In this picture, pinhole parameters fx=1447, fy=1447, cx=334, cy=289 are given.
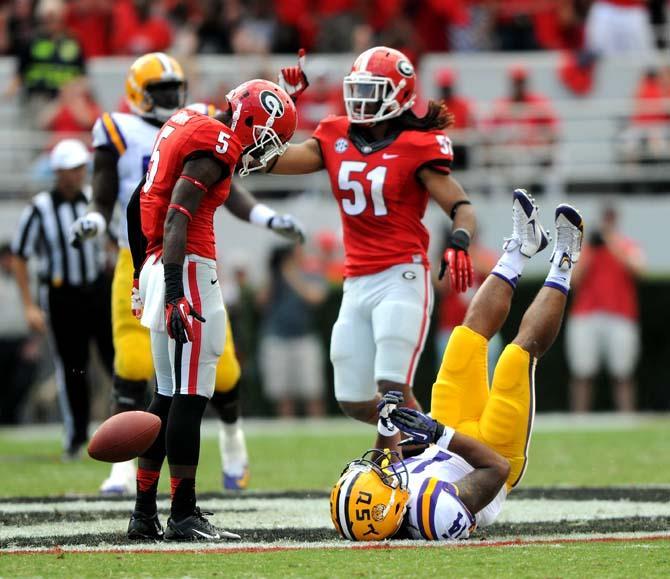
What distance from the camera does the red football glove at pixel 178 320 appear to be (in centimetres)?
498

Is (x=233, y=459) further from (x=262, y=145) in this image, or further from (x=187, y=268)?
(x=262, y=145)

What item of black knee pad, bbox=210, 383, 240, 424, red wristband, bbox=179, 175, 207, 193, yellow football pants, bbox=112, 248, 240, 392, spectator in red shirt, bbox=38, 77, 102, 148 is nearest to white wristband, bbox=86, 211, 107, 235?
yellow football pants, bbox=112, 248, 240, 392

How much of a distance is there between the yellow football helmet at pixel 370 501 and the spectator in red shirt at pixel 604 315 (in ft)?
25.5

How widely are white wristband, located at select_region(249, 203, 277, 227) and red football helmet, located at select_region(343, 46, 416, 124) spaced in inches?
29.9

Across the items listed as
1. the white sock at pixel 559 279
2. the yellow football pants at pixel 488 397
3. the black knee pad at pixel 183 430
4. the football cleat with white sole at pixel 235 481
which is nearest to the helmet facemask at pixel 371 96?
the white sock at pixel 559 279

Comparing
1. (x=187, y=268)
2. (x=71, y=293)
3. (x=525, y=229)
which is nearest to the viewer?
(x=187, y=268)

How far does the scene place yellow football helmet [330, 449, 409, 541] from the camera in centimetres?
505

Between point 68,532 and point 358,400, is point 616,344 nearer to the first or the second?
point 358,400

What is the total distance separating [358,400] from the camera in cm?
639

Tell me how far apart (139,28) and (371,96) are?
872cm

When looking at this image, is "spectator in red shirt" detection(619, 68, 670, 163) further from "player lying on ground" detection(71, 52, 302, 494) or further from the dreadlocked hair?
the dreadlocked hair

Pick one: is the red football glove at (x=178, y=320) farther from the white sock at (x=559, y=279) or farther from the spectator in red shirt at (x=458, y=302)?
the spectator in red shirt at (x=458, y=302)

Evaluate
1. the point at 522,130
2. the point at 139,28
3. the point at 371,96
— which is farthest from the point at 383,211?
the point at 139,28

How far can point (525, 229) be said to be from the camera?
6.00m
